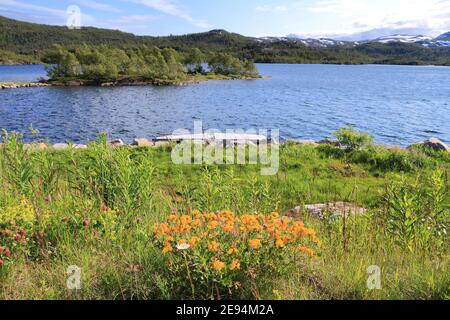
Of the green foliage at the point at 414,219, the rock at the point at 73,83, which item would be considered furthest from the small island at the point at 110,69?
the green foliage at the point at 414,219

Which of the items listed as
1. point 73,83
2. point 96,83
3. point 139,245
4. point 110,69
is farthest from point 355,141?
point 110,69

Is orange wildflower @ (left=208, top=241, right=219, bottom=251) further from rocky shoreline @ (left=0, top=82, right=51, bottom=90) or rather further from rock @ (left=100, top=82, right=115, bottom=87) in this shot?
rock @ (left=100, top=82, right=115, bottom=87)

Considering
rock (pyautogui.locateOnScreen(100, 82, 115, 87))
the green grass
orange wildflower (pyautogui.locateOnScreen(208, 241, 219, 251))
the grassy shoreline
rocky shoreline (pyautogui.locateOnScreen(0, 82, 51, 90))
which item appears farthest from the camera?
rock (pyautogui.locateOnScreen(100, 82, 115, 87))

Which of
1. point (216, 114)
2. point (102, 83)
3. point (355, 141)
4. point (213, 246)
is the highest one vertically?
point (102, 83)

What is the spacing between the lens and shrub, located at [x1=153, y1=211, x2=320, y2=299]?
3574mm

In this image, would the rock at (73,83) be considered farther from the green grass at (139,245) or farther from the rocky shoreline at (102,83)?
the green grass at (139,245)

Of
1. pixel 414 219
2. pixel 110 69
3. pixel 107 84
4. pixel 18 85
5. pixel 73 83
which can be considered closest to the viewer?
pixel 414 219

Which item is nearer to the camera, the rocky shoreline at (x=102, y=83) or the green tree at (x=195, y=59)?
the rocky shoreline at (x=102, y=83)

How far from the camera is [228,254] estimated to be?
149 inches

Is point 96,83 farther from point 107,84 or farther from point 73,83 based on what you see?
point 73,83

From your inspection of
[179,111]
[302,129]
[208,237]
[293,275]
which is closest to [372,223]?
[293,275]

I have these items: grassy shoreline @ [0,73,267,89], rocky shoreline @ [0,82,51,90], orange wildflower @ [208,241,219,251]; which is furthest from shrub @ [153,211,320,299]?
grassy shoreline @ [0,73,267,89]

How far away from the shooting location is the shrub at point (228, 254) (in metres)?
3.57
